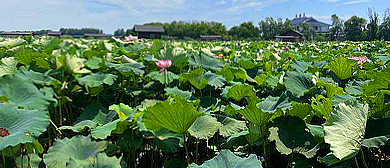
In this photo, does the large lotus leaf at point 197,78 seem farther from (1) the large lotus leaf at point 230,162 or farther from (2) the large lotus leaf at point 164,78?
(1) the large lotus leaf at point 230,162

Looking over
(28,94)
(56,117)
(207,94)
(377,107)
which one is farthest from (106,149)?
(56,117)

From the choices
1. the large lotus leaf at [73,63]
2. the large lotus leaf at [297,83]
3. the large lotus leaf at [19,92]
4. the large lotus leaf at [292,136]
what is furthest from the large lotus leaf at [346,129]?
the large lotus leaf at [73,63]

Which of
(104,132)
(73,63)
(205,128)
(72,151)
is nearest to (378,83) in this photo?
(205,128)

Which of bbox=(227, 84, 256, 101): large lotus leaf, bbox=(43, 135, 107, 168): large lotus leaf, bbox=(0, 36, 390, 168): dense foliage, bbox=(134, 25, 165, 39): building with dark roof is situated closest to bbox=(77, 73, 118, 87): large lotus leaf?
bbox=(0, 36, 390, 168): dense foliage

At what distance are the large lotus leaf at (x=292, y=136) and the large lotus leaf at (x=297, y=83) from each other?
359mm

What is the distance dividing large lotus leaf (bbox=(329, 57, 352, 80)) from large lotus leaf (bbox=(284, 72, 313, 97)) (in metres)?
0.16

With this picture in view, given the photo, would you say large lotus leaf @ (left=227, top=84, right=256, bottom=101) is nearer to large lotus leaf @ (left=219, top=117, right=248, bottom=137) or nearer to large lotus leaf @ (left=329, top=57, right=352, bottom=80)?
large lotus leaf @ (left=219, top=117, right=248, bottom=137)

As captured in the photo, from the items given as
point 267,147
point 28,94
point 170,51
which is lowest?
point 267,147

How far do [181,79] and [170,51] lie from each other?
0.43m

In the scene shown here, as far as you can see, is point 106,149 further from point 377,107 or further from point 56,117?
point 56,117

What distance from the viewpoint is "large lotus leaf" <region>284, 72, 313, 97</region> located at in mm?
1134

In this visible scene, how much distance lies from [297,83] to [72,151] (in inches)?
31.2

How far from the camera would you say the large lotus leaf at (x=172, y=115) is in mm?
756

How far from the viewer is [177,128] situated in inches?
32.6
